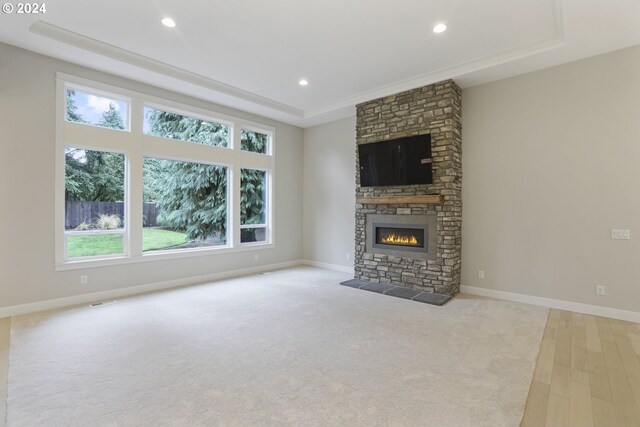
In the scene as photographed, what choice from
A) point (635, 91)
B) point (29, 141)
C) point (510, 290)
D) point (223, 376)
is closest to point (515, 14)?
point (635, 91)

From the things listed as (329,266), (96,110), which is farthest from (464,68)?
(96,110)

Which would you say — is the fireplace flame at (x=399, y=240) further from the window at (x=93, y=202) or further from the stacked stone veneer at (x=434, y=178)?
the window at (x=93, y=202)

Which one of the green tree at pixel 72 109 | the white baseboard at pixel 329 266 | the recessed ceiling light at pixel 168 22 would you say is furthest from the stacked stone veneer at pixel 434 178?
the green tree at pixel 72 109

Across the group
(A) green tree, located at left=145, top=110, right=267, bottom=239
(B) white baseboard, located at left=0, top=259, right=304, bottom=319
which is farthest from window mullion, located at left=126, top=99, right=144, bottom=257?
(B) white baseboard, located at left=0, top=259, right=304, bottom=319

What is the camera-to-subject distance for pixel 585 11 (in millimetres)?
3270

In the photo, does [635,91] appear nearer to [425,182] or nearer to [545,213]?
[545,213]

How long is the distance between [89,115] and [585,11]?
21.0 ft

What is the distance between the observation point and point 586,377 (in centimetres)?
259

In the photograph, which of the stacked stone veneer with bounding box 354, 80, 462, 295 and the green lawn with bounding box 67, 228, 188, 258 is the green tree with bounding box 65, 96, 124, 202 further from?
the stacked stone veneer with bounding box 354, 80, 462, 295

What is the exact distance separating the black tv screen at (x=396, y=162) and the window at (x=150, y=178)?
2.35 metres

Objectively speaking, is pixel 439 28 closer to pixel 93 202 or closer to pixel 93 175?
pixel 93 175

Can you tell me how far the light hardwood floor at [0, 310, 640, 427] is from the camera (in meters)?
2.12

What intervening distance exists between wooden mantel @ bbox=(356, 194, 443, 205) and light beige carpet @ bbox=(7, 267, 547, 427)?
1.64m

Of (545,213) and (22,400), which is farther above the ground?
(545,213)
